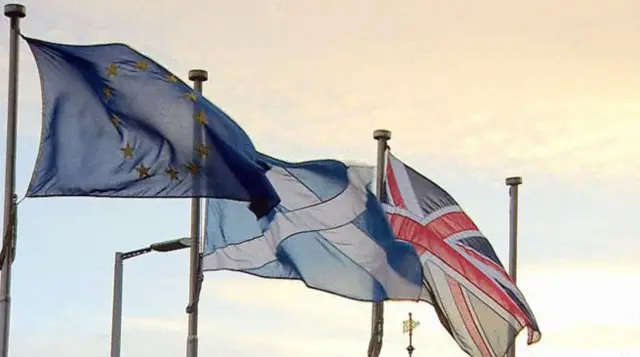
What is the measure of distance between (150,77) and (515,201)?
14453 mm

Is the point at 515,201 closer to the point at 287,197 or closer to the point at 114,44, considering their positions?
the point at 287,197

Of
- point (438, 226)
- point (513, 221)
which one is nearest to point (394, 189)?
point (438, 226)

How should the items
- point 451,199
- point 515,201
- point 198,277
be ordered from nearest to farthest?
point 198,277
point 451,199
point 515,201

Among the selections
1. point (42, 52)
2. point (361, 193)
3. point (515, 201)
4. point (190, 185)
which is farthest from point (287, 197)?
point (515, 201)

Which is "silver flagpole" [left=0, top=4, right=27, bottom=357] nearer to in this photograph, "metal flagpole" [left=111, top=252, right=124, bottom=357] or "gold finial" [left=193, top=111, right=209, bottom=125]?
"gold finial" [left=193, top=111, right=209, bottom=125]

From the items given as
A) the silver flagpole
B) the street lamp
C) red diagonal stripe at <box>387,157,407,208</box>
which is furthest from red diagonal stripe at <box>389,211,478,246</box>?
the silver flagpole

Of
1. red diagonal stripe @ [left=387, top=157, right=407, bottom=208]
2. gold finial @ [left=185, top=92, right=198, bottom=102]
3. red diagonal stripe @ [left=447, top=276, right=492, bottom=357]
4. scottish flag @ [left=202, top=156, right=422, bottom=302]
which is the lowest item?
red diagonal stripe @ [left=447, top=276, right=492, bottom=357]

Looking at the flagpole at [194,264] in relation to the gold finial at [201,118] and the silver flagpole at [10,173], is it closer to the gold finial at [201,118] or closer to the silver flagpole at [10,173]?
the gold finial at [201,118]

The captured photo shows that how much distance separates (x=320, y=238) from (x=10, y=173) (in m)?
6.51

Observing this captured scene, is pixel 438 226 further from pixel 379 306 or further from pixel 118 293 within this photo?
pixel 118 293

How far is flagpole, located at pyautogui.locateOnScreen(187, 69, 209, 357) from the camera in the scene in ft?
86.2

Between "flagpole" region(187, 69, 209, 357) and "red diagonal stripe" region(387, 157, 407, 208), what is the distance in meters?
5.33

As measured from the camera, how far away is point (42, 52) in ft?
77.7

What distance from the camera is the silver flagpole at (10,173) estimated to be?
22.6m
